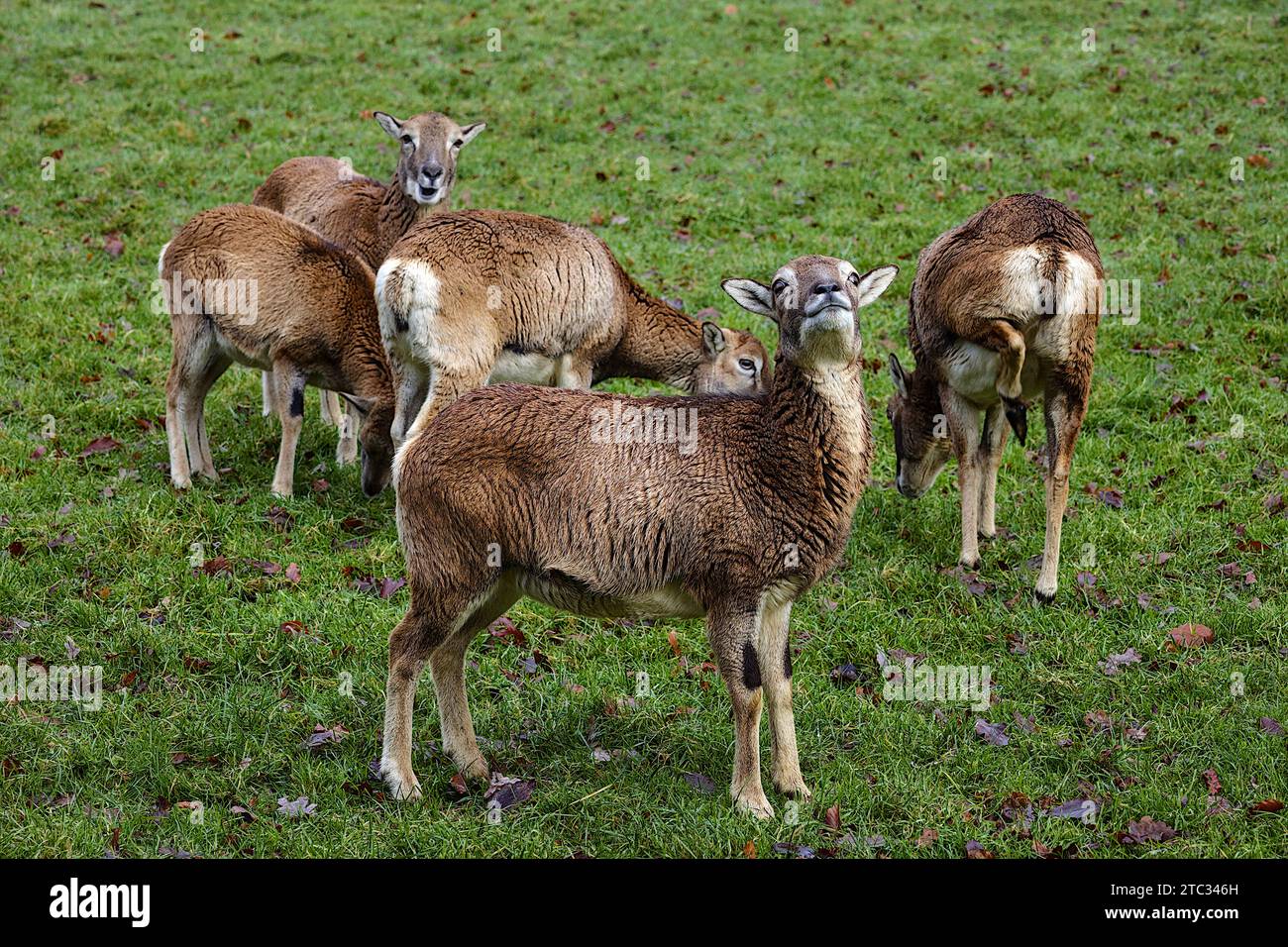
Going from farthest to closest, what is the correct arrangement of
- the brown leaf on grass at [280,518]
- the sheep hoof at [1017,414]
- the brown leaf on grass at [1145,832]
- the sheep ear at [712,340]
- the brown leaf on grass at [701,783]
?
the sheep ear at [712,340] < the brown leaf on grass at [280,518] < the sheep hoof at [1017,414] < the brown leaf on grass at [701,783] < the brown leaf on grass at [1145,832]

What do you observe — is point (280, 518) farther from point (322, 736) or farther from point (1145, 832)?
point (1145, 832)

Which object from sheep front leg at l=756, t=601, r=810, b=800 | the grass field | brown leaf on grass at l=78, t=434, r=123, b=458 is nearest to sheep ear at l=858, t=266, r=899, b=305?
sheep front leg at l=756, t=601, r=810, b=800

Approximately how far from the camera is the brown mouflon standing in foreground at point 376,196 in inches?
386

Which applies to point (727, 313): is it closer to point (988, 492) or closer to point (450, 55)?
point (988, 492)

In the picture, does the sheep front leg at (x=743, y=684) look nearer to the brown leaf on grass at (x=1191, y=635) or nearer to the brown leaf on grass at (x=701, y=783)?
the brown leaf on grass at (x=701, y=783)

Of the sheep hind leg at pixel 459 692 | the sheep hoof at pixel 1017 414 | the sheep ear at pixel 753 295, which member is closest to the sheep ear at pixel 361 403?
the sheep hind leg at pixel 459 692

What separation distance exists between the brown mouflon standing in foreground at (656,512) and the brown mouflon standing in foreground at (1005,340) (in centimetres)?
204

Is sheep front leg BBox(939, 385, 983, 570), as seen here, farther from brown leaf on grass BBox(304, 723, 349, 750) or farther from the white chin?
brown leaf on grass BBox(304, 723, 349, 750)

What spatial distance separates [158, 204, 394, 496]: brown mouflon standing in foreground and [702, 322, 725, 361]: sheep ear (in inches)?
94.2

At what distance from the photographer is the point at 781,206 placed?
13797 millimetres

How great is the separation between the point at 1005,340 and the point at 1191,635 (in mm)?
2005

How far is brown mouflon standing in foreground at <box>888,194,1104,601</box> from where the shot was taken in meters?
7.36

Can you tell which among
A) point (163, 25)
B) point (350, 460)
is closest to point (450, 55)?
point (163, 25)

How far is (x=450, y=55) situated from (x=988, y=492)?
43.1 ft
